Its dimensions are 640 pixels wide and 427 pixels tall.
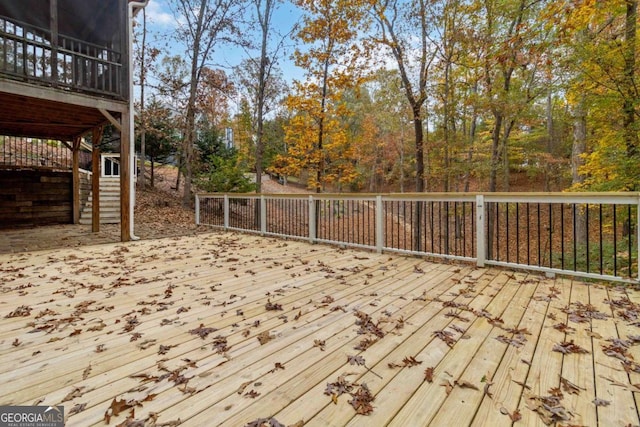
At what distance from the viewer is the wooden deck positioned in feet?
4.43

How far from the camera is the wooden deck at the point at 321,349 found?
135cm

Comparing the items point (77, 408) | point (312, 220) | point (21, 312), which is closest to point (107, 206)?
point (312, 220)

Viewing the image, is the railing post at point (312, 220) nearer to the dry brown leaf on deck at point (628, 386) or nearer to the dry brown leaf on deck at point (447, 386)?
the dry brown leaf on deck at point (447, 386)

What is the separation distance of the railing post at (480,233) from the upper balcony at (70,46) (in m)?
6.27

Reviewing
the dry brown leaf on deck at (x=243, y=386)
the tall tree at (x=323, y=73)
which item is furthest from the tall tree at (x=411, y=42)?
the dry brown leaf on deck at (x=243, y=386)

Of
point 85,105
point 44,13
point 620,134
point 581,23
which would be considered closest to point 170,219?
point 85,105

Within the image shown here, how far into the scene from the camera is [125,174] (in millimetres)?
5707

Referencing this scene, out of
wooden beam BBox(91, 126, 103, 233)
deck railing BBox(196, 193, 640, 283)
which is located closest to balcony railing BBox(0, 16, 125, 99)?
wooden beam BBox(91, 126, 103, 233)

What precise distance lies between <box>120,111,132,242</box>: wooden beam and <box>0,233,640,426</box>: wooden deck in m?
2.42

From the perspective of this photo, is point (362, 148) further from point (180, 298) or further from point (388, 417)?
point (388, 417)

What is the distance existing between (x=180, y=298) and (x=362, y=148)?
642 inches

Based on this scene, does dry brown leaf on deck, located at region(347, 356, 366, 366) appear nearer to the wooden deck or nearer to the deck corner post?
the wooden deck

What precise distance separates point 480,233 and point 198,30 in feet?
33.0

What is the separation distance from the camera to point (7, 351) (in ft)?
6.03
